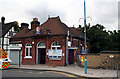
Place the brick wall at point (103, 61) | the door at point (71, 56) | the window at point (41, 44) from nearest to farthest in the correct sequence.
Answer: the brick wall at point (103, 61), the door at point (71, 56), the window at point (41, 44)

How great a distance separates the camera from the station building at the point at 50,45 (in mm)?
18500

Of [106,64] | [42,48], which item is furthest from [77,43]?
[106,64]

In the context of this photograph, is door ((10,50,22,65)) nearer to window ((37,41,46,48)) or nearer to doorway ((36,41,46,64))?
doorway ((36,41,46,64))

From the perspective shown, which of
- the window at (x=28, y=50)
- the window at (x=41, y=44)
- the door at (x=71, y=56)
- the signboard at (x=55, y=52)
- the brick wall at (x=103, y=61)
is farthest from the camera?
the window at (x=28, y=50)

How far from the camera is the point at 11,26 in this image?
959 inches

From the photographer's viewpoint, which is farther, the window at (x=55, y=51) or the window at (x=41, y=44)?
the window at (x=41, y=44)

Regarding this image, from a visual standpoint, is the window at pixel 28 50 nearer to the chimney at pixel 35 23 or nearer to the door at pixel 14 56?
the door at pixel 14 56

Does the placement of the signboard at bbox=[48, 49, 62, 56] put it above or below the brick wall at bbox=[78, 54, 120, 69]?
above

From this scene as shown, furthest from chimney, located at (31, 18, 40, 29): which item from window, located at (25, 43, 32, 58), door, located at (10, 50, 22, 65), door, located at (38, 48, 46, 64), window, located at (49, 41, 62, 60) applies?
window, located at (49, 41, 62, 60)

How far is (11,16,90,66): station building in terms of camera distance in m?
18.5

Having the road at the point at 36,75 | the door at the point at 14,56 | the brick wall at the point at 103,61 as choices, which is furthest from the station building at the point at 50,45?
the road at the point at 36,75

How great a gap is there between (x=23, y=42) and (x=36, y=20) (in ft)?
15.0

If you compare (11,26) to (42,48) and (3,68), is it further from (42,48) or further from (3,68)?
(3,68)

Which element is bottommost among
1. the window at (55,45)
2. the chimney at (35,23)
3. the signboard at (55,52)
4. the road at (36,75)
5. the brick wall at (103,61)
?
the road at (36,75)
